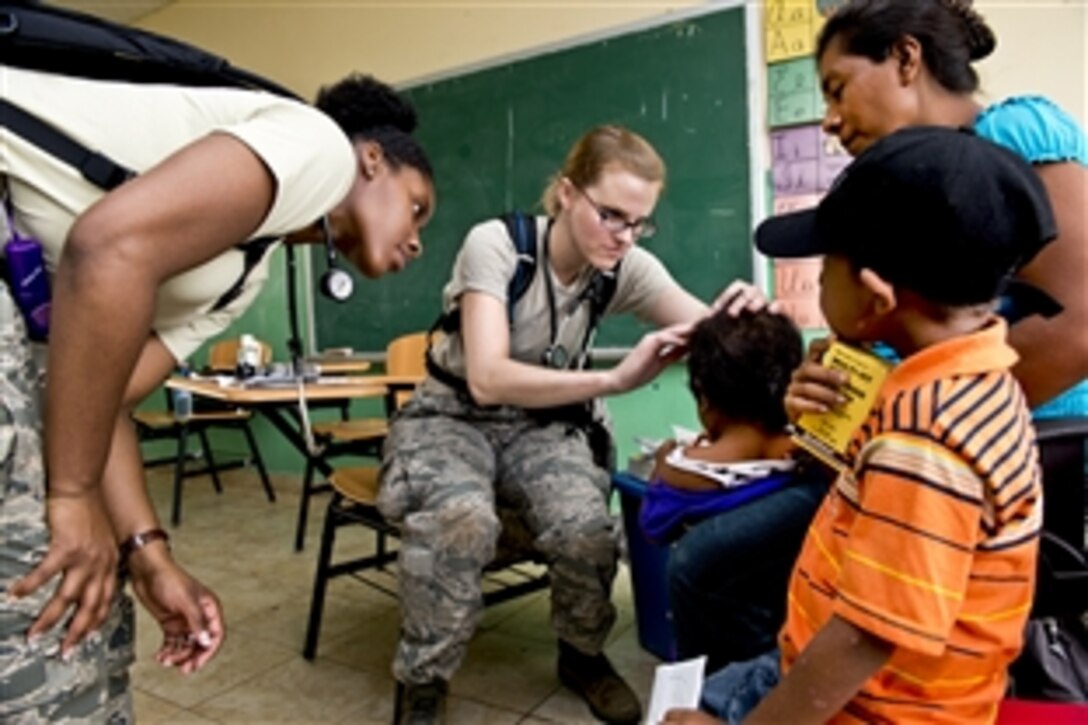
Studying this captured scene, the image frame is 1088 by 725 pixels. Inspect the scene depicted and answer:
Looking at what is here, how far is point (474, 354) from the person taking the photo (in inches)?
58.8

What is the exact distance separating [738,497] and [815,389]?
1.24 ft

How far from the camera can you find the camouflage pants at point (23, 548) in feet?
2.02

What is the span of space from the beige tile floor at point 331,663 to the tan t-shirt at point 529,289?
2.49 ft

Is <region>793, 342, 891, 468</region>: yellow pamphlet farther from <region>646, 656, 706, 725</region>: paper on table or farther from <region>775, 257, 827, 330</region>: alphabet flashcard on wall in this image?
<region>775, 257, 827, 330</region>: alphabet flashcard on wall

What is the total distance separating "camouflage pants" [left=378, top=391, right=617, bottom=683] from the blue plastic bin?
165mm

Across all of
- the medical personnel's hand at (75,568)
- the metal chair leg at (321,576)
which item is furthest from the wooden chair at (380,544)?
the medical personnel's hand at (75,568)

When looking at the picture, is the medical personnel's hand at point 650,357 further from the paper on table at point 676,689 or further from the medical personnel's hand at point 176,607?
the medical personnel's hand at point 176,607

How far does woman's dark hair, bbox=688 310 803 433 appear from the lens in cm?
112

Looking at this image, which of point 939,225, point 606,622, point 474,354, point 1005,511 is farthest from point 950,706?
point 474,354

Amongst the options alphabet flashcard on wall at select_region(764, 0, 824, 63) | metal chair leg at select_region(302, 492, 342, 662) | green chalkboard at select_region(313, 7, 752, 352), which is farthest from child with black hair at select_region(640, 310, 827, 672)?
alphabet flashcard on wall at select_region(764, 0, 824, 63)

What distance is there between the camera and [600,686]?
1.54 meters

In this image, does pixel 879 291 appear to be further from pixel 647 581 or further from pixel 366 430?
pixel 366 430

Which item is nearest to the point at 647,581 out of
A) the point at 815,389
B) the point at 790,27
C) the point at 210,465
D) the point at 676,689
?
the point at 676,689

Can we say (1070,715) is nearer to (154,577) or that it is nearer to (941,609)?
(941,609)
